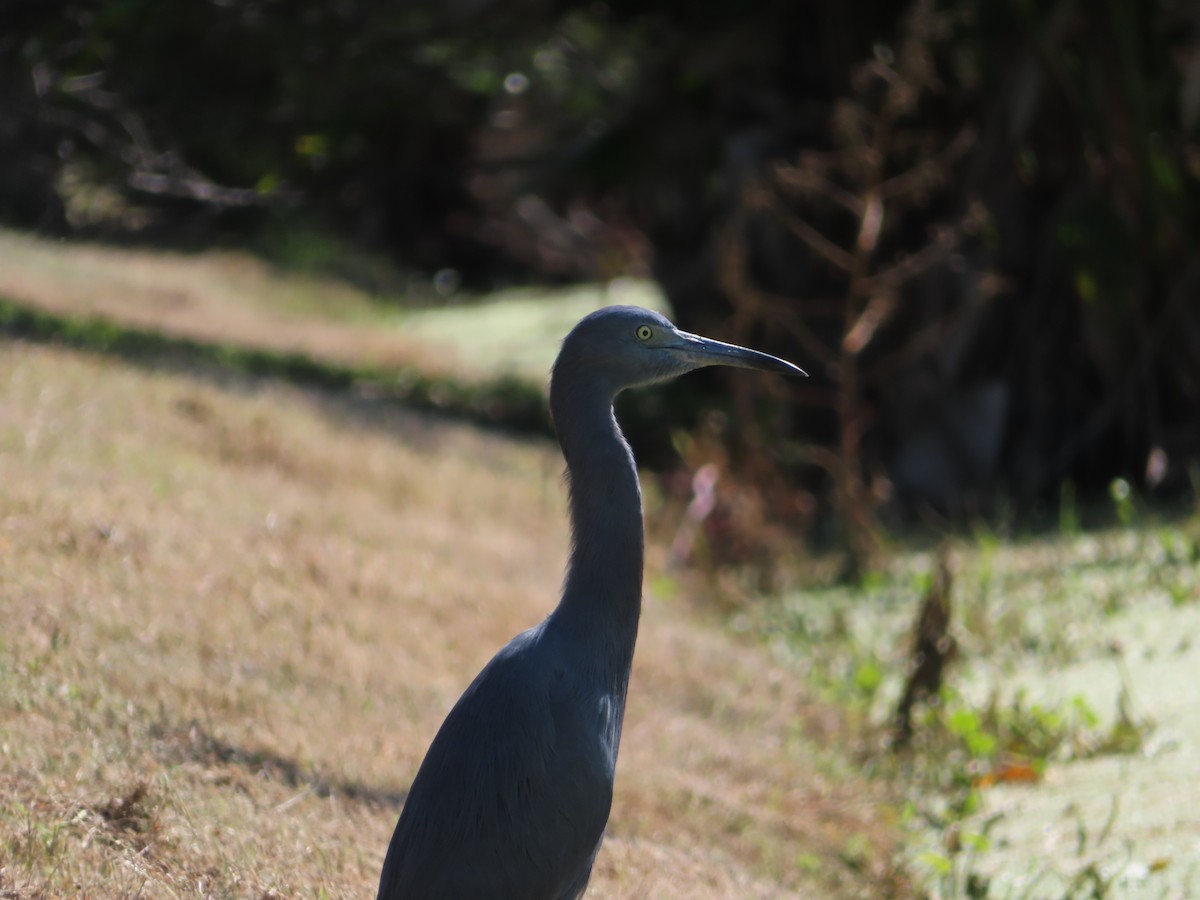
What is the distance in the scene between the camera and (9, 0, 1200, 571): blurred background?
912 centimetres

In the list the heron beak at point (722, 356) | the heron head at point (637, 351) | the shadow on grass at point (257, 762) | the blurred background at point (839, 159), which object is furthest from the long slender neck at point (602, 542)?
the blurred background at point (839, 159)

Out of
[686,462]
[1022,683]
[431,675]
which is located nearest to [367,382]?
[686,462]

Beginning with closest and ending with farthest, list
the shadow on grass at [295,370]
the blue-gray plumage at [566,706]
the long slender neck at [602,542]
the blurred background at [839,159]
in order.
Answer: the blue-gray plumage at [566,706]
the long slender neck at [602,542]
the shadow on grass at [295,370]
the blurred background at [839,159]

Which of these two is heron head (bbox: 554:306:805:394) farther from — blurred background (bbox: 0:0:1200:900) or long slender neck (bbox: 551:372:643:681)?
blurred background (bbox: 0:0:1200:900)

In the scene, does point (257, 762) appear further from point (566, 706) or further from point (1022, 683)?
point (1022, 683)

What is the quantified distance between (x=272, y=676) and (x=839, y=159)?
564 centimetres

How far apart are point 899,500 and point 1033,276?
1911mm

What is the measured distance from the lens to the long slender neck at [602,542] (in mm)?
3660

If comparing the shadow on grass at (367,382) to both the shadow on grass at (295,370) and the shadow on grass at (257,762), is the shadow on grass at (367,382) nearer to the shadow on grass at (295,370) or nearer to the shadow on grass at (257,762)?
the shadow on grass at (295,370)

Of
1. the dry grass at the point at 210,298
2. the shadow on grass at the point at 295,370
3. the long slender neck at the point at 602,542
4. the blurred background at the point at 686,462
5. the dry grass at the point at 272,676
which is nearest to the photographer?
the long slender neck at the point at 602,542

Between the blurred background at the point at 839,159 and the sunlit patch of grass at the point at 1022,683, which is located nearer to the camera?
the sunlit patch of grass at the point at 1022,683

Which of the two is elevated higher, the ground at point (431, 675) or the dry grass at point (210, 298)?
the ground at point (431, 675)

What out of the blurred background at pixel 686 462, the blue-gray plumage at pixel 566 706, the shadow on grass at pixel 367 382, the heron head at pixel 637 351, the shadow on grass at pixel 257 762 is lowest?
the shadow on grass at pixel 367 382

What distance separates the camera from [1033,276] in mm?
10695
